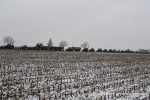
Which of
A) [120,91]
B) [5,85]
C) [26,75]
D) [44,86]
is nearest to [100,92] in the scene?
[120,91]

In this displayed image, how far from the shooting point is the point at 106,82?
2039cm

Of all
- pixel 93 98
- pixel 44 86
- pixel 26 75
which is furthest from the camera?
pixel 26 75

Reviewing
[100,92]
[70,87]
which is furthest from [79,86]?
[100,92]

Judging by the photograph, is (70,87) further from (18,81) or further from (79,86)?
(18,81)

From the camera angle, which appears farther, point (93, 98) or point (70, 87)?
point (70, 87)

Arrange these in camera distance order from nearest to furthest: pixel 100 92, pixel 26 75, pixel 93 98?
pixel 93 98 → pixel 100 92 → pixel 26 75

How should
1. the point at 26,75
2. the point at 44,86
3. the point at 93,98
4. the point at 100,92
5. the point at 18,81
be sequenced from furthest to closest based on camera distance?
the point at 26,75
the point at 18,81
the point at 44,86
the point at 100,92
the point at 93,98

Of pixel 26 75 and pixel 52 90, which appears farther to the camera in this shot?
pixel 26 75

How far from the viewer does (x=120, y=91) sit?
16.9 metres

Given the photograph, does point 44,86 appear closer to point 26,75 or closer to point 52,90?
point 52,90

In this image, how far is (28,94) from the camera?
15391mm

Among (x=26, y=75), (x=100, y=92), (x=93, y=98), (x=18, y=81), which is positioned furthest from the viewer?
(x=26, y=75)

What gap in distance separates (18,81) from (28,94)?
439cm

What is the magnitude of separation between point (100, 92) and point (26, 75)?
313 inches
